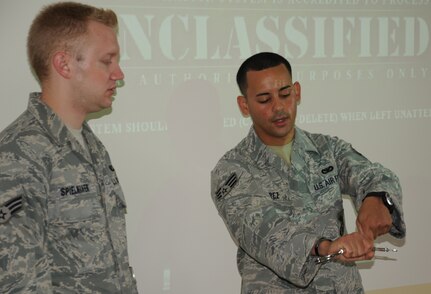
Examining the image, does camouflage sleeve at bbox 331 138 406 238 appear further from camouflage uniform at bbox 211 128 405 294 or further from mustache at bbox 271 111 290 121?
mustache at bbox 271 111 290 121

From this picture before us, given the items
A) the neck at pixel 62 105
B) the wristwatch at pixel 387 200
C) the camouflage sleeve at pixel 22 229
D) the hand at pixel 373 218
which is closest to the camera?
the camouflage sleeve at pixel 22 229

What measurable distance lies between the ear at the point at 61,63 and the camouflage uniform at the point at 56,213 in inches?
4.0

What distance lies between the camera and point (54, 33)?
189 cm

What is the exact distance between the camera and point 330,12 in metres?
2.95

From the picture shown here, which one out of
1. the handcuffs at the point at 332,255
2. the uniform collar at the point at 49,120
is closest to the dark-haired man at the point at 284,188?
the handcuffs at the point at 332,255

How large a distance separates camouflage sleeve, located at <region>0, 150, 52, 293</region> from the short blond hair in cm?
35

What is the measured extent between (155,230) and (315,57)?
106cm

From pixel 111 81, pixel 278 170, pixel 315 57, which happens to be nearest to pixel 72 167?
pixel 111 81

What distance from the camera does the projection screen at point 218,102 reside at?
2617 millimetres

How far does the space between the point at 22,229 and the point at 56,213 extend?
6.4 inches

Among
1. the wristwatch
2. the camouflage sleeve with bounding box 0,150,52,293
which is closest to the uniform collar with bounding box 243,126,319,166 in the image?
the wristwatch

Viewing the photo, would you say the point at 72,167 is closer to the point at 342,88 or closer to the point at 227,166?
the point at 227,166

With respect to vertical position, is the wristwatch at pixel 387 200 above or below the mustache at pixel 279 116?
below

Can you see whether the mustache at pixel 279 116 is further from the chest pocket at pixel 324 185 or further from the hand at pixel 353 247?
the hand at pixel 353 247
